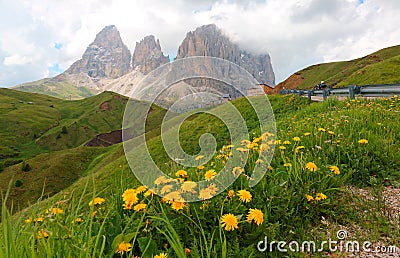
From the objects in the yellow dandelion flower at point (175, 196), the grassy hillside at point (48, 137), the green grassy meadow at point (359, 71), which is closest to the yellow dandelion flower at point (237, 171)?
the yellow dandelion flower at point (175, 196)

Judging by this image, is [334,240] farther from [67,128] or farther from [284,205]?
[67,128]

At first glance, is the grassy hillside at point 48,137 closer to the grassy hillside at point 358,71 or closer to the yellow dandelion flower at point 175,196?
the yellow dandelion flower at point 175,196

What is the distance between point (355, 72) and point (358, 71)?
4.91 feet

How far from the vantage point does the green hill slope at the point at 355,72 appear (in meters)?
32.4

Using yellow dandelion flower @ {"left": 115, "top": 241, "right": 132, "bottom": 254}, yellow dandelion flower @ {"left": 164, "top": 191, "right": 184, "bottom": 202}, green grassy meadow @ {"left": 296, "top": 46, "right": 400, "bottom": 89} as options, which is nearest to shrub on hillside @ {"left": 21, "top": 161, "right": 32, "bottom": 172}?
green grassy meadow @ {"left": 296, "top": 46, "right": 400, "bottom": 89}

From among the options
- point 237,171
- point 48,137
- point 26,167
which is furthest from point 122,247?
point 48,137

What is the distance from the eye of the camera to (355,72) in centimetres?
4194

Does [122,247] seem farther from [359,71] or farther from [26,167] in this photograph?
[26,167]

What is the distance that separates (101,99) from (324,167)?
200177mm

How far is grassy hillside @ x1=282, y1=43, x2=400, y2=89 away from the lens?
3231cm

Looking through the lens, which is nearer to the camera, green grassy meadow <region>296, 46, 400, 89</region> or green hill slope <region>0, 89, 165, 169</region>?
green grassy meadow <region>296, 46, 400, 89</region>

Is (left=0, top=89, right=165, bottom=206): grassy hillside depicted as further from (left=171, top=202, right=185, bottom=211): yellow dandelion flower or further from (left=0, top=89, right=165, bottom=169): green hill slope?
(left=171, top=202, right=185, bottom=211): yellow dandelion flower

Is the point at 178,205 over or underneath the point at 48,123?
underneath

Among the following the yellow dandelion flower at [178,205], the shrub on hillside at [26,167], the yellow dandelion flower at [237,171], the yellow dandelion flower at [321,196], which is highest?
the yellow dandelion flower at [237,171]
